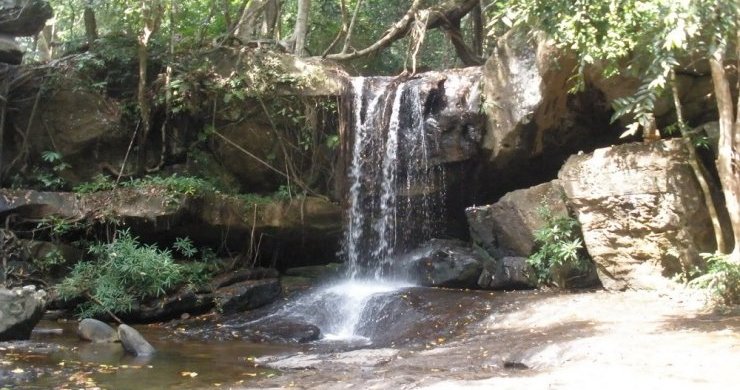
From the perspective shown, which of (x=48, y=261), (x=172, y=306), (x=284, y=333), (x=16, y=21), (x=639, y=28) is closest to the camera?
(x=639, y=28)

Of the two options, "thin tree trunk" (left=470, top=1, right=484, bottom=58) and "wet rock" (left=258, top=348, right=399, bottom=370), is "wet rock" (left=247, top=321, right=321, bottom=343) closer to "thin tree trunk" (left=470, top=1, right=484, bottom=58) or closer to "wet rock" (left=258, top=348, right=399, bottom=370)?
"wet rock" (left=258, top=348, right=399, bottom=370)

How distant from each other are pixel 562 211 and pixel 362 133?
147 inches

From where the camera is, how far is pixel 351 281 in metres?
11.7

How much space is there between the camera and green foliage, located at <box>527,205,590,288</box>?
9.34 meters

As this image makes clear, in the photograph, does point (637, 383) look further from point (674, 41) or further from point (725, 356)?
point (674, 41)

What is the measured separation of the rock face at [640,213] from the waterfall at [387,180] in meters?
3.11

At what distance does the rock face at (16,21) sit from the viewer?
12.2 m

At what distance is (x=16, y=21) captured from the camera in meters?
12.3

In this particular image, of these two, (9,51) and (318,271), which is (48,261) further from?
(318,271)

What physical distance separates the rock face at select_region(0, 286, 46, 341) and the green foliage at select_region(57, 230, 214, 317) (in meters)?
1.69

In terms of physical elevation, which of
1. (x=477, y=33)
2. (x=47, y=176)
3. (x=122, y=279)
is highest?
(x=477, y=33)

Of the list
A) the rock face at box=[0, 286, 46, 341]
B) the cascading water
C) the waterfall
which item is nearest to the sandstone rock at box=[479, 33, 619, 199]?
the cascading water

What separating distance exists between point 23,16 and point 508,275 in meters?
9.57

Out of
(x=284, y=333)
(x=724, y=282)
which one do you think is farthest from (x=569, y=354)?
(x=284, y=333)
